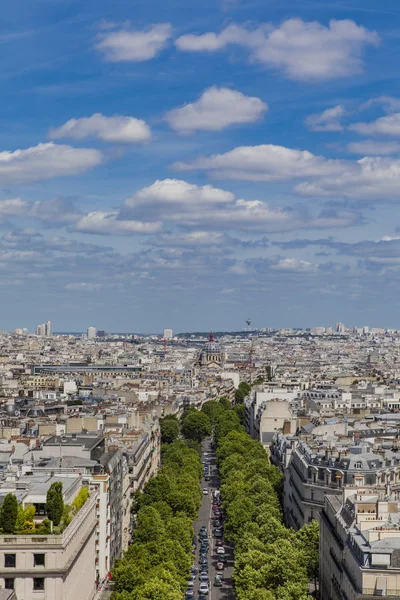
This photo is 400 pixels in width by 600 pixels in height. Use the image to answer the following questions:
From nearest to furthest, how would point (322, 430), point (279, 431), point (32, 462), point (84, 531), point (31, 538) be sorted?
point (31, 538)
point (84, 531)
point (32, 462)
point (322, 430)
point (279, 431)

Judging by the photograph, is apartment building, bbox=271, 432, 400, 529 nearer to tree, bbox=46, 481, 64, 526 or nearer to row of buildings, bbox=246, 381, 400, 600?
row of buildings, bbox=246, 381, 400, 600

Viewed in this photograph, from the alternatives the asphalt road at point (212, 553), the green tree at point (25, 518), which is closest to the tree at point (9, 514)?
the green tree at point (25, 518)

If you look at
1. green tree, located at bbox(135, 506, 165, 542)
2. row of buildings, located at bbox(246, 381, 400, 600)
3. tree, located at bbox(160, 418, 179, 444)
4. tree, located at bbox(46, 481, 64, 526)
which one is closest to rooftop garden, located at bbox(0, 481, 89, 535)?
tree, located at bbox(46, 481, 64, 526)

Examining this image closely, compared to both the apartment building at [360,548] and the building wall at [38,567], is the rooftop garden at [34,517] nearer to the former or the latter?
the building wall at [38,567]

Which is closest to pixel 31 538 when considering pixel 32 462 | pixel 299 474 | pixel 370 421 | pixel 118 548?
pixel 32 462

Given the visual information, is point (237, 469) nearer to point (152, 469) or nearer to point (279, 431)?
point (152, 469)

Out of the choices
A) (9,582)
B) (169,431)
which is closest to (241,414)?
(169,431)
